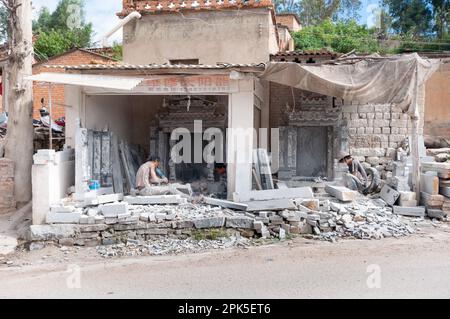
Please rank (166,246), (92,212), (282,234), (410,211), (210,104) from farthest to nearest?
(210,104), (410,211), (92,212), (282,234), (166,246)

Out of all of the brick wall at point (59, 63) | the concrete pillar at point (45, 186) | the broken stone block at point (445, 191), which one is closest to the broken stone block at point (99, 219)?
the concrete pillar at point (45, 186)

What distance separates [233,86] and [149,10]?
638 centimetres

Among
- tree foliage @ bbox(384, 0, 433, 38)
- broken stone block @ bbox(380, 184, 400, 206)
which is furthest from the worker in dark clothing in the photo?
tree foliage @ bbox(384, 0, 433, 38)

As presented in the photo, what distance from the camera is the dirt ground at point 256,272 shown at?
549 centimetres

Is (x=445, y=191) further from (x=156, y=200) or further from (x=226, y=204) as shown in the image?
(x=156, y=200)

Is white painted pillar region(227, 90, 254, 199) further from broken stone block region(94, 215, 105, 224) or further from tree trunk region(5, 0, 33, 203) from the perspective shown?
tree trunk region(5, 0, 33, 203)

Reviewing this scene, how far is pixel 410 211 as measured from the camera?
9.00 m

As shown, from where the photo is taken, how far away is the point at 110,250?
7.94 meters

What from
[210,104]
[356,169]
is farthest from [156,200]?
[356,169]

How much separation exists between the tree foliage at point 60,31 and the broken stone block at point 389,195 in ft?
39.5

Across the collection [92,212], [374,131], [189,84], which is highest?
[189,84]

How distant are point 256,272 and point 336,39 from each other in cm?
1803

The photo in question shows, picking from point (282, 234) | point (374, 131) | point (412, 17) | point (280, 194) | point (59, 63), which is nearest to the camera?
point (282, 234)

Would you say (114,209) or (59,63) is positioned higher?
(59,63)
